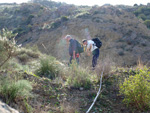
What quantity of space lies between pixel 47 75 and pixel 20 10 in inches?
1363

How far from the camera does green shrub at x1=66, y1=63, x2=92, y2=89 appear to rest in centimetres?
459

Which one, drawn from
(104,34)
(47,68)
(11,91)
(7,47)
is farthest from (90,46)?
(104,34)

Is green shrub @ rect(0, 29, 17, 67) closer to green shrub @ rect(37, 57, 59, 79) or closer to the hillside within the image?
the hillside

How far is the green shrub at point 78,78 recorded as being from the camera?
15.1 ft

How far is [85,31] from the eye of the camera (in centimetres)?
2078

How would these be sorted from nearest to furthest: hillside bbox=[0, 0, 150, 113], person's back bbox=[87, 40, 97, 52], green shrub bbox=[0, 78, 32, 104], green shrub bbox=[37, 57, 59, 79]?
1. green shrub bbox=[0, 78, 32, 104]
2. hillside bbox=[0, 0, 150, 113]
3. green shrub bbox=[37, 57, 59, 79]
4. person's back bbox=[87, 40, 97, 52]

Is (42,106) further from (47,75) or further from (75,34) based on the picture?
(75,34)

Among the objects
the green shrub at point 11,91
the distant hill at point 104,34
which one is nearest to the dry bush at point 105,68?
the green shrub at point 11,91

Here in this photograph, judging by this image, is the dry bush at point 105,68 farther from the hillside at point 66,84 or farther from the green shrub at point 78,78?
the green shrub at point 78,78

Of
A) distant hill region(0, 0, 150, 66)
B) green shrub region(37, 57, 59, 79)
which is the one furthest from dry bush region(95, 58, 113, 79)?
distant hill region(0, 0, 150, 66)

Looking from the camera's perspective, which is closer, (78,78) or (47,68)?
(78,78)

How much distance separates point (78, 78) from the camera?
464 cm

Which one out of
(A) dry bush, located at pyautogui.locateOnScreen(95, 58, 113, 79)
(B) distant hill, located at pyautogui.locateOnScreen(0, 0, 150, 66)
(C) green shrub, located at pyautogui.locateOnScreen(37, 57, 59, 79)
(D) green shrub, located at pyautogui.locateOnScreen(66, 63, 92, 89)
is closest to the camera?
(D) green shrub, located at pyautogui.locateOnScreen(66, 63, 92, 89)

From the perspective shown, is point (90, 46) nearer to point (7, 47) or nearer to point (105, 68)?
point (105, 68)
